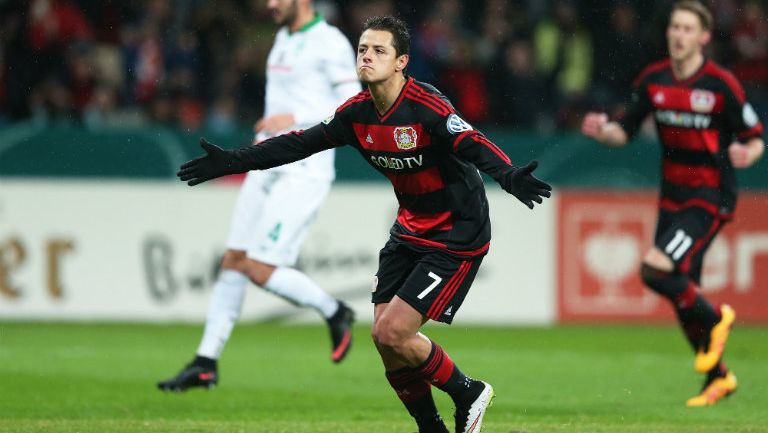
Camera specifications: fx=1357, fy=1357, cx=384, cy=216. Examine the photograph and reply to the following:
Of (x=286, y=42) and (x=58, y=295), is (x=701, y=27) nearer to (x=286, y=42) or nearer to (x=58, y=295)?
(x=286, y=42)

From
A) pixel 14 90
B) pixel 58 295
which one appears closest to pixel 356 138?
pixel 58 295

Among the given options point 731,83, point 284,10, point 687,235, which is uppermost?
point 284,10

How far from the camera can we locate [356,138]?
6.95 meters

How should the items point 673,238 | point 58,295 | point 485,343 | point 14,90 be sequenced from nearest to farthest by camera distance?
point 673,238
point 485,343
point 58,295
point 14,90

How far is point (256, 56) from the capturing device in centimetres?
1638

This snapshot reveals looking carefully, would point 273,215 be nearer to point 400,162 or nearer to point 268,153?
point 268,153

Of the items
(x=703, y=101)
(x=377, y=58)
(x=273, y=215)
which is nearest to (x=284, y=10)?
(x=273, y=215)

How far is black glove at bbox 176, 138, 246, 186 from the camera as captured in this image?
6.88 m

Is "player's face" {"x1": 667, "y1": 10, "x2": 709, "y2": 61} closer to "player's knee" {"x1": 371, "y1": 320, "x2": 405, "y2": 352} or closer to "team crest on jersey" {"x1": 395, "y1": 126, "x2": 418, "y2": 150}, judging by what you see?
"team crest on jersey" {"x1": 395, "y1": 126, "x2": 418, "y2": 150}

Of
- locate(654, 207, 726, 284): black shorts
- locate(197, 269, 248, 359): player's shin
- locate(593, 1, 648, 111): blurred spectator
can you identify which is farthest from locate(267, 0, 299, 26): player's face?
locate(593, 1, 648, 111): blurred spectator

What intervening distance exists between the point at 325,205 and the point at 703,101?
6131mm

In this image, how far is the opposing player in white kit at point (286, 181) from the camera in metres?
9.21

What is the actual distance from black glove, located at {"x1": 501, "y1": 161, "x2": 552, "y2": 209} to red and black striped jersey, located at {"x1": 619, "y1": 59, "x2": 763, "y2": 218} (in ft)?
11.1

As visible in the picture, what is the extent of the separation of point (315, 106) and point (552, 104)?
7.44m
